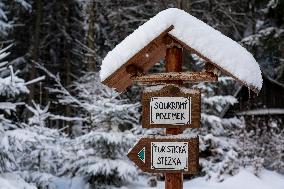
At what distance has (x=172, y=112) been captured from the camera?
470 cm

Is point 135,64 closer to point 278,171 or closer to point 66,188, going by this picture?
Result: point 66,188

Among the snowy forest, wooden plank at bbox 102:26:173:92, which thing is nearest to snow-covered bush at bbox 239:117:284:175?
the snowy forest

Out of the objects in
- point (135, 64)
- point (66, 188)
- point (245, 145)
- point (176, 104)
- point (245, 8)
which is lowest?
point (66, 188)

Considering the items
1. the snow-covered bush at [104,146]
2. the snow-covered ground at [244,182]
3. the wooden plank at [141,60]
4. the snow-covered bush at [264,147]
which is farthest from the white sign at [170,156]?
the snow-covered bush at [264,147]

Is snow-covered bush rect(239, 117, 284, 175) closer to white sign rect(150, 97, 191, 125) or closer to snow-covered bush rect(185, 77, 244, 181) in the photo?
snow-covered bush rect(185, 77, 244, 181)

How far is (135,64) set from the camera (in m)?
5.07

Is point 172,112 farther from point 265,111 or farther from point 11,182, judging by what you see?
point 265,111

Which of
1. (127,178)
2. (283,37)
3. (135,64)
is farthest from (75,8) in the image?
(135,64)

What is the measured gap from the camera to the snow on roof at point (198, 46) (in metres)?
4.55

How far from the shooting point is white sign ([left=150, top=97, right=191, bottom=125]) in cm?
468

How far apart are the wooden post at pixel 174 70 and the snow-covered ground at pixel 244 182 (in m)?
7.88

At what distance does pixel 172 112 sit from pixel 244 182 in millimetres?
8589

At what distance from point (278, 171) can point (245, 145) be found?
154cm

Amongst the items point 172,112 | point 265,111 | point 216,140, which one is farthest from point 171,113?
point 265,111
